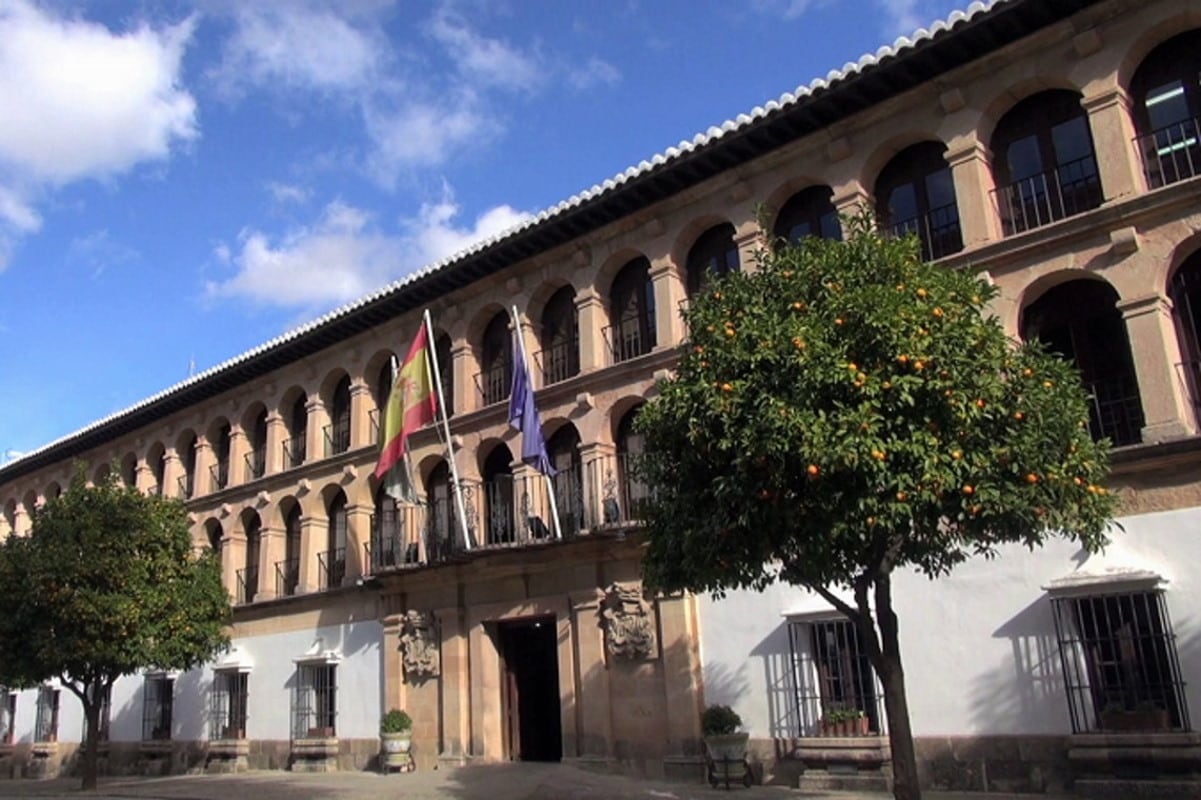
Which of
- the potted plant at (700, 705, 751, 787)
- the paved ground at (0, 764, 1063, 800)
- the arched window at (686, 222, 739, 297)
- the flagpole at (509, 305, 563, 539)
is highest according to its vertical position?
the arched window at (686, 222, 739, 297)

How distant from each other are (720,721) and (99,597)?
12.8m

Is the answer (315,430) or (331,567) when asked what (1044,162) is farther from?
(331,567)

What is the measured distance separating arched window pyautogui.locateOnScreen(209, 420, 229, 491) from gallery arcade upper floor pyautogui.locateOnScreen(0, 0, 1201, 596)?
0.12m

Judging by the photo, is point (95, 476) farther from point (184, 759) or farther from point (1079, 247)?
point (1079, 247)

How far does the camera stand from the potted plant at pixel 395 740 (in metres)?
21.3

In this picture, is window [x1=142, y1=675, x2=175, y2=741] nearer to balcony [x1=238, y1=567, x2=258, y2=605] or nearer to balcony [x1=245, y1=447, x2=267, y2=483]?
balcony [x1=238, y1=567, x2=258, y2=605]

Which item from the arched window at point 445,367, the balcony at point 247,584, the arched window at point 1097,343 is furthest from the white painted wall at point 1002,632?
the balcony at point 247,584

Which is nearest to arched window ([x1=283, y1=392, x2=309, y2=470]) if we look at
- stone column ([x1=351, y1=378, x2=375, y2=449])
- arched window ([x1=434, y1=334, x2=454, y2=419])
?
stone column ([x1=351, y1=378, x2=375, y2=449])

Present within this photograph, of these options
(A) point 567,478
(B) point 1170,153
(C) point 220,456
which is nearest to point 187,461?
(C) point 220,456

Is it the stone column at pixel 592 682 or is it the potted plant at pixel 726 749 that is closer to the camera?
the potted plant at pixel 726 749

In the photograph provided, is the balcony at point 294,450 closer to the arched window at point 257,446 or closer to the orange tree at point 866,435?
the arched window at point 257,446

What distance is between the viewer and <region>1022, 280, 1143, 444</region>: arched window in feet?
48.2

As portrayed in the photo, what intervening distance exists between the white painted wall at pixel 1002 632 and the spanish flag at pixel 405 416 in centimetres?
848

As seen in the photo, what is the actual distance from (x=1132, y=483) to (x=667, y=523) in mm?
6863
